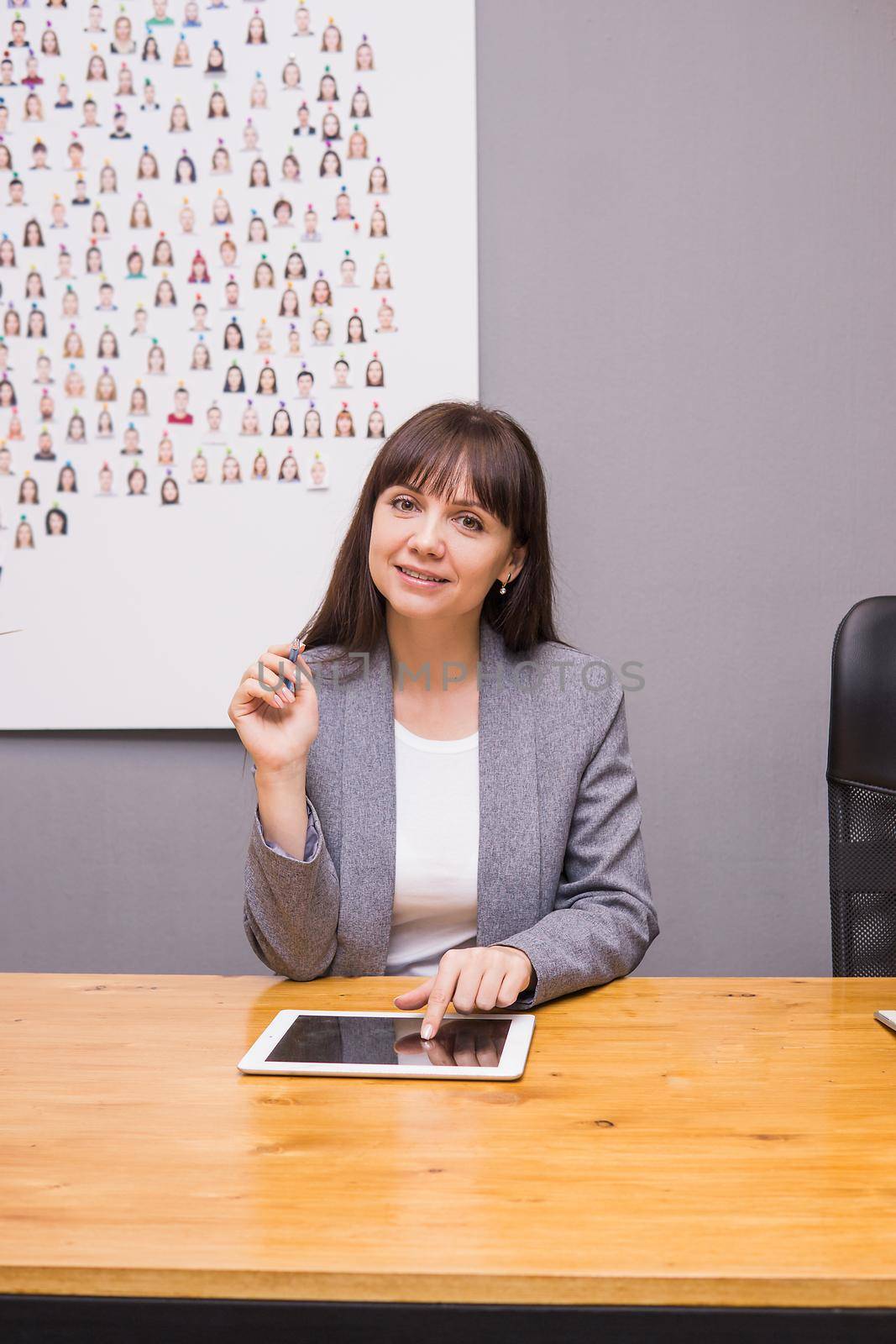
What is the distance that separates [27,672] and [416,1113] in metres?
1.50

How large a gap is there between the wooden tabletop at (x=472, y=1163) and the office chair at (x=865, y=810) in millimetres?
291

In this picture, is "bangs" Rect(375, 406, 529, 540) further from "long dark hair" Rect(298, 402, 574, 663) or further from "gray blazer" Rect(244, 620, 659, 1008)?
"gray blazer" Rect(244, 620, 659, 1008)

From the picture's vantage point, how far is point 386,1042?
3.09 ft

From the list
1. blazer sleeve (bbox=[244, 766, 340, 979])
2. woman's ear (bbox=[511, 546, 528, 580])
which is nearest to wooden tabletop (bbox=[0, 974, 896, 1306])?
blazer sleeve (bbox=[244, 766, 340, 979])

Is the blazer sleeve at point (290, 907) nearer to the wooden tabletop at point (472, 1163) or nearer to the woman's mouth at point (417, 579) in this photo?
the wooden tabletop at point (472, 1163)

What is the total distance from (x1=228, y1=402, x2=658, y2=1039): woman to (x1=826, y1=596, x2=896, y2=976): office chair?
26cm

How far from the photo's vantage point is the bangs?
1.35 m

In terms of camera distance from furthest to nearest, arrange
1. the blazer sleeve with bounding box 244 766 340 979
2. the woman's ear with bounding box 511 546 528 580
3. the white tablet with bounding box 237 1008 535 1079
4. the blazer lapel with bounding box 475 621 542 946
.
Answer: the woman's ear with bounding box 511 546 528 580
the blazer lapel with bounding box 475 621 542 946
the blazer sleeve with bounding box 244 766 340 979
the white tablet with bounding box 237 1008 535 1079

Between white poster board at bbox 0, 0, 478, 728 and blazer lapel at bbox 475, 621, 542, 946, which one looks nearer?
blazer lapel at bbox 475, 621, 542, 946

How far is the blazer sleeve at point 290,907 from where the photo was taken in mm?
1173

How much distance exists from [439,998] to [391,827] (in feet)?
1.11

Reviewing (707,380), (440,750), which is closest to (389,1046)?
(440,750)

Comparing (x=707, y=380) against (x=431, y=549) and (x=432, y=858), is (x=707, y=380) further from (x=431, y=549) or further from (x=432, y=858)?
(x=432, y=858)

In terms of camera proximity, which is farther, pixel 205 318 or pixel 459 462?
pixel 205 318
